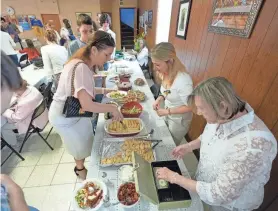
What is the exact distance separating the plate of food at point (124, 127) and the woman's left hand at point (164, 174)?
0.40m

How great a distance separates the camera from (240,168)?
23.0 inches

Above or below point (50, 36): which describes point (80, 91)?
below

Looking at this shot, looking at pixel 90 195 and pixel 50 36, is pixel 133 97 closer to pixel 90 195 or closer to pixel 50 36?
pixel 90 195

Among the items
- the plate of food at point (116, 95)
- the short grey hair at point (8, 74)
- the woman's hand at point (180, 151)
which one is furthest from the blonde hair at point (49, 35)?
the woman's hand at point (180, 151)

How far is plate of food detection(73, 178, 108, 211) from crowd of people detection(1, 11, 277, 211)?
0.32 meters

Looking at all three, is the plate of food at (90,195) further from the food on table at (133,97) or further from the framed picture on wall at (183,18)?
the framed picture on wall at (183,18)

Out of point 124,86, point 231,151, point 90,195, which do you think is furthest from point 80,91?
point 124,86

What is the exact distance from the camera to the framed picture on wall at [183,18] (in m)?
2.03

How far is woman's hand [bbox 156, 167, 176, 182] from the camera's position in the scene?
783 millimetres

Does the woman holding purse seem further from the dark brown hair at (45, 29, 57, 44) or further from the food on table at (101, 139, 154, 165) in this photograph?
the dark brown hair at (45, 29, 57, 44)

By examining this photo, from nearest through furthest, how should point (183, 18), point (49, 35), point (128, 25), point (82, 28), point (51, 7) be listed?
point (82, 28)
point (183, 18)
point (49, 35)
point (51, 7)
point (128, 25)

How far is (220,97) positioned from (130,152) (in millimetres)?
647

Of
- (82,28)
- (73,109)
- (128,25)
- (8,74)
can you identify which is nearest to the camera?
(8,74)

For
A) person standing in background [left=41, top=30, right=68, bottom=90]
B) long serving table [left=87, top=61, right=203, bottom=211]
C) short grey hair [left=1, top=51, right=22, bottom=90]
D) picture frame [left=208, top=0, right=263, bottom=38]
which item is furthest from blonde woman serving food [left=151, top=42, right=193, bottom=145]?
person standing in background [left=41, top=30, right=68, bottom=90]
